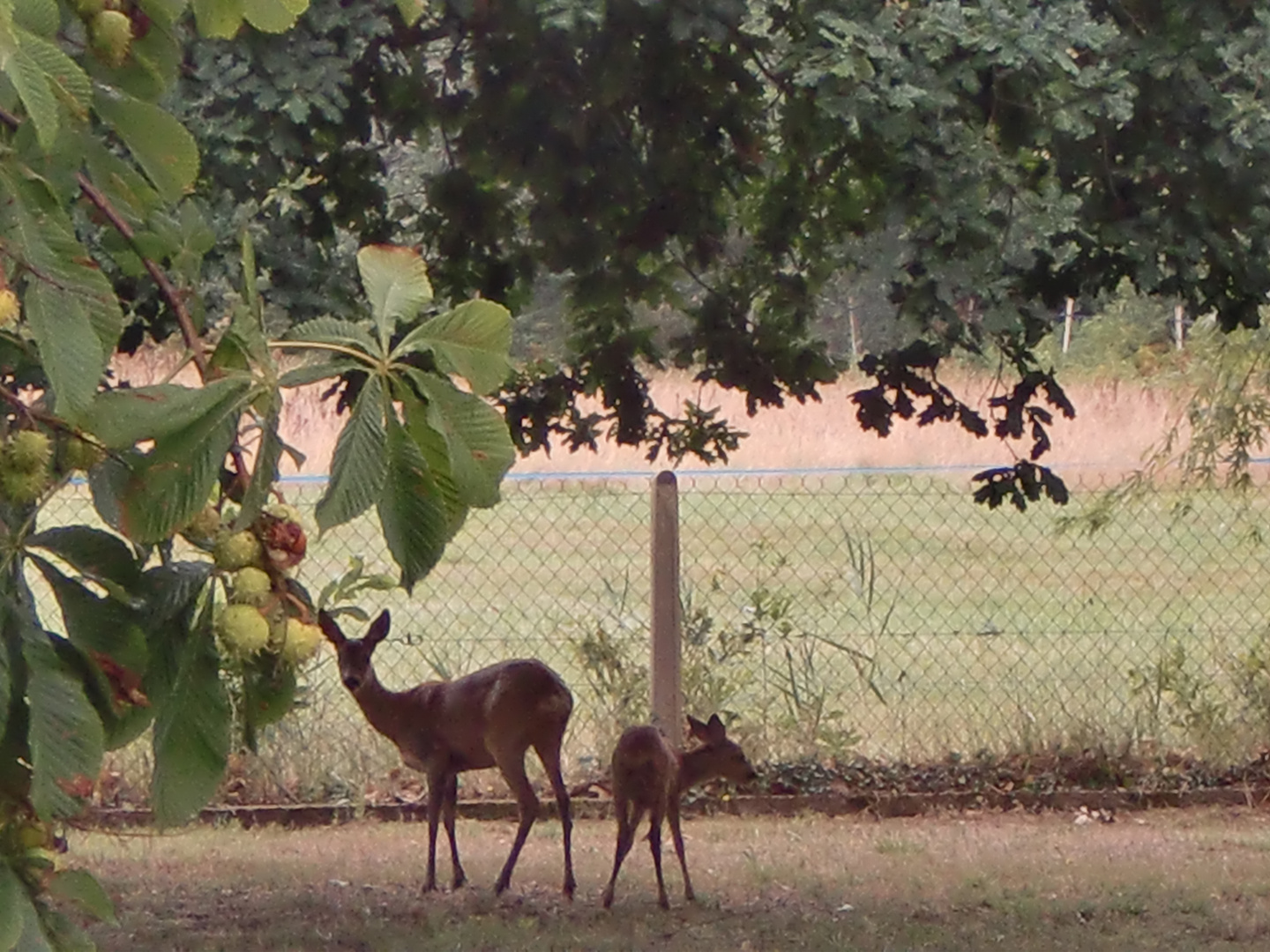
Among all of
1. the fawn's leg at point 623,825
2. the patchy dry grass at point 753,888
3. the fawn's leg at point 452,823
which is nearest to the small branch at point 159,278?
the patchy dry grass at point 753,888

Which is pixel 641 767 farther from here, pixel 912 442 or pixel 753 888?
pixel 912 442

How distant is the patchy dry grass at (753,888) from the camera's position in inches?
237

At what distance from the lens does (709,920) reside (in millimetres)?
6234

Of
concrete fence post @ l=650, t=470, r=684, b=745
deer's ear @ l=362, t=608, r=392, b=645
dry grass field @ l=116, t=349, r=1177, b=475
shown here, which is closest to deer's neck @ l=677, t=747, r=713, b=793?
deer's ear @ l=362, t=608, r=392, b=645

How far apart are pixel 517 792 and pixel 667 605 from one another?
179 centimetres

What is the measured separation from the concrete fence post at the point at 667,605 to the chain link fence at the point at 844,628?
0.17 m

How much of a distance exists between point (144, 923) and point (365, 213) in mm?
2500

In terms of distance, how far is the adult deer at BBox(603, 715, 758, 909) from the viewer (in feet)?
20.2

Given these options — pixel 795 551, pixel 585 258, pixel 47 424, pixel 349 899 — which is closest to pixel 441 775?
pixel 349 899

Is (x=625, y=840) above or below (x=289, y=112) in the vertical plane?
below

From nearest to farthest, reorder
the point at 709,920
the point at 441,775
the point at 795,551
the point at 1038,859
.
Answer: the point at 709,920 → the point at 441,775 → the point at 1038,859 → the point at 795,551

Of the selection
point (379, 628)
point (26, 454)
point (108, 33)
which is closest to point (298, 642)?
point (26, 454)

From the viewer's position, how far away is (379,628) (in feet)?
20.1

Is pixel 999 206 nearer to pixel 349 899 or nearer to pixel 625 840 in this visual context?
pixel 625 840
